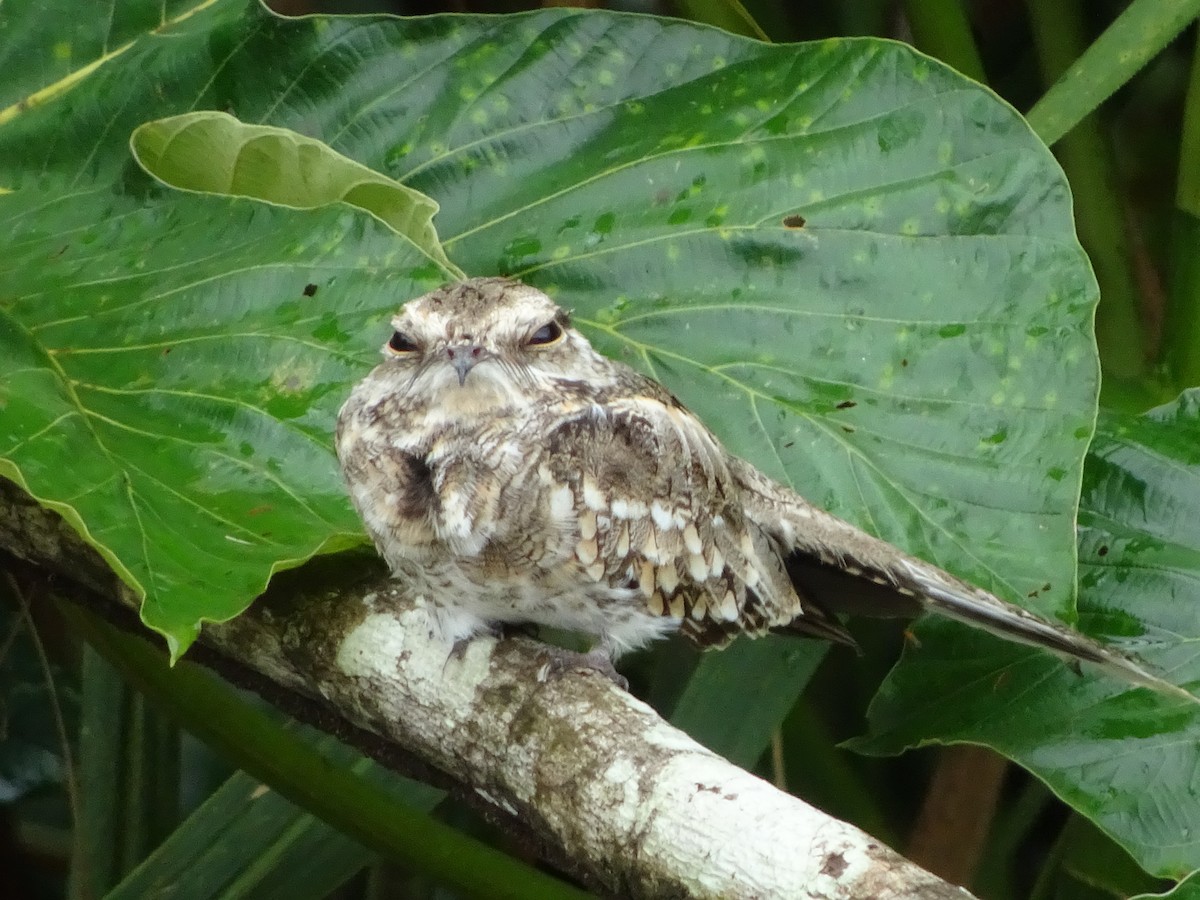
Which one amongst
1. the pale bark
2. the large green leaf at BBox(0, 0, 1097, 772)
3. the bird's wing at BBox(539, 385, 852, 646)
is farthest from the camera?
the bird's wing at BBox(539, 385, 852, 646)

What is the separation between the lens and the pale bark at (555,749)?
3.18ft

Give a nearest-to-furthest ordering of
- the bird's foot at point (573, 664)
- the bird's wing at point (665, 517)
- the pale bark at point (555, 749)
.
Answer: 1. the pale bark at point (555, 749)
2. the bird's foot at point (573, 664)
3. the bird's wing at point (665, 517)

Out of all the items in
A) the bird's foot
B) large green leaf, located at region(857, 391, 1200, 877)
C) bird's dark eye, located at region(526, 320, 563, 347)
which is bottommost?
large green leaf, located at region(857, 391, 1200, 877)

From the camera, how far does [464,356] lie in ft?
5.28

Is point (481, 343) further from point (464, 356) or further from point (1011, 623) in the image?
point (1011, 623)

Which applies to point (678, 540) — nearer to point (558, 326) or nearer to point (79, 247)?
point (558, 326)

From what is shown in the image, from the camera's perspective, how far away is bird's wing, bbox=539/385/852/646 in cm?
162

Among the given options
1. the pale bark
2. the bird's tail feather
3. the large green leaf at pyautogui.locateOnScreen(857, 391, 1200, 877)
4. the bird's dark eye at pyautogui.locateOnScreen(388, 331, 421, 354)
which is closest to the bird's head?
the bird's dark eye at pyautogui.locateOnScreen(388, 331, 421, 354)

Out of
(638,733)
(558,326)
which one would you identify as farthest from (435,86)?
(638,733)

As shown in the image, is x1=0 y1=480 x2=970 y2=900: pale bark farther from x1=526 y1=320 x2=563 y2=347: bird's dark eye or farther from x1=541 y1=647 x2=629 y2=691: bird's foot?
x1=526 y1=320 x2=563 y2=347: bird's dark eye

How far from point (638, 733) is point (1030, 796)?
5.61 ft

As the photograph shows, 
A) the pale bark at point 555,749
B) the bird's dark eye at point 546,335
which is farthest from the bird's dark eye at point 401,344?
the pale bark at point 555,749

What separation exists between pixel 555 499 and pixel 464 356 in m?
0.20

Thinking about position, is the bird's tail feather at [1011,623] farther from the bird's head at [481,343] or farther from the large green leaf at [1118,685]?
the bird's head at [481,343]
